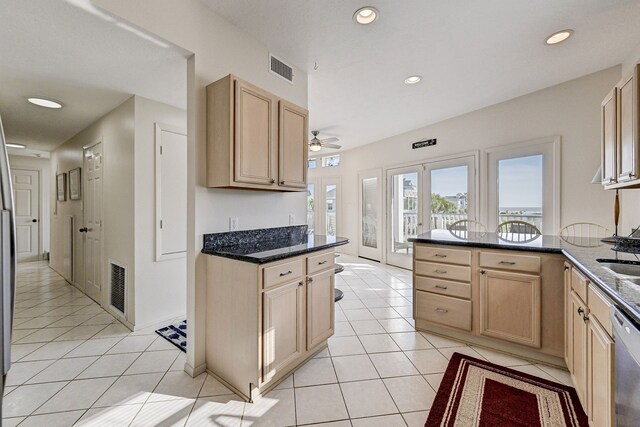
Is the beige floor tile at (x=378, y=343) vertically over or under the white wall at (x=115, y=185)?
under

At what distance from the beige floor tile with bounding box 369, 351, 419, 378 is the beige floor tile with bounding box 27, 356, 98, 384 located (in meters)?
2.33

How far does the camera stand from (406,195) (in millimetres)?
5312

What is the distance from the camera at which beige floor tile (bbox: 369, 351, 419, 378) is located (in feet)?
6.67

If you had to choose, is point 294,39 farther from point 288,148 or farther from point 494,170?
point 494,170

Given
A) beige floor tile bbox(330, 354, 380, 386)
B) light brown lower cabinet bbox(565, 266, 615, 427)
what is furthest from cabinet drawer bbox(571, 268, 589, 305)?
beige floor tile bbox(330, 354, 380, 386)

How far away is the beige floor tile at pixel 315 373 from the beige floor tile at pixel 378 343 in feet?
1.39

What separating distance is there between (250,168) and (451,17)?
6.51 feet

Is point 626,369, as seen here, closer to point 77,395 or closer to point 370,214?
point 77,395

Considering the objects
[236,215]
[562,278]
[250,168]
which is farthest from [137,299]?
[562,278]

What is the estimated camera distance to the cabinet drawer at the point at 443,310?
7.95 feet

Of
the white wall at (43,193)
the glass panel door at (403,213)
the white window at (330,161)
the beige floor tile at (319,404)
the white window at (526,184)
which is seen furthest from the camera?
the white window at (330,161)

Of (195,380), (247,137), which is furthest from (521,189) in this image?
(195,380)

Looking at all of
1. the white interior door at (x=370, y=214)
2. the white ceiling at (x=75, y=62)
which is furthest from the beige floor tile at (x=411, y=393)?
the white interior door at (x=370, y=214)

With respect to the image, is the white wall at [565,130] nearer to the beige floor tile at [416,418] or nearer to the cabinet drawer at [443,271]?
the cabinet drawer at [443,271]
